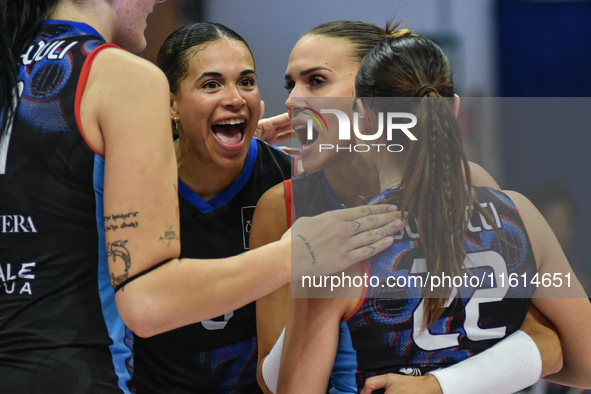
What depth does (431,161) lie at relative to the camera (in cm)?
124

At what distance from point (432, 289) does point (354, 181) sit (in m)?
0.83

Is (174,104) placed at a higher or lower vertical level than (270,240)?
higher

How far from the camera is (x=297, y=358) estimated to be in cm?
122

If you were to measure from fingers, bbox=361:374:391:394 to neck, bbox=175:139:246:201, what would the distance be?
37.4 inches

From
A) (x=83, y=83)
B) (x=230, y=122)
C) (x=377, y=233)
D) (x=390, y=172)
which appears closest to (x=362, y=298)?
(x=377, y=233)

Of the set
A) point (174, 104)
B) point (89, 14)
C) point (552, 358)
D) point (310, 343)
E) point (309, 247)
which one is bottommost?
point (552, 358)

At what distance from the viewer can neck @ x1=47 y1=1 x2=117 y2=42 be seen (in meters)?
1.13

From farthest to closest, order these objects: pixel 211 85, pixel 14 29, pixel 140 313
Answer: pixel 211 85
pixel 14 29
pixel 140 313

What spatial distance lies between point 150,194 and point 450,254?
0.66 m

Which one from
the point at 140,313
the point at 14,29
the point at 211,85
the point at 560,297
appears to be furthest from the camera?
the point at 211,85

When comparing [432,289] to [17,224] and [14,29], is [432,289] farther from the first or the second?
[14,29]

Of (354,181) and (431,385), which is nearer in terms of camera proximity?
(431,385)

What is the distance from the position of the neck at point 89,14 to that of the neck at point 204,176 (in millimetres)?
809

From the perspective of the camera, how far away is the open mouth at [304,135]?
1922mm
